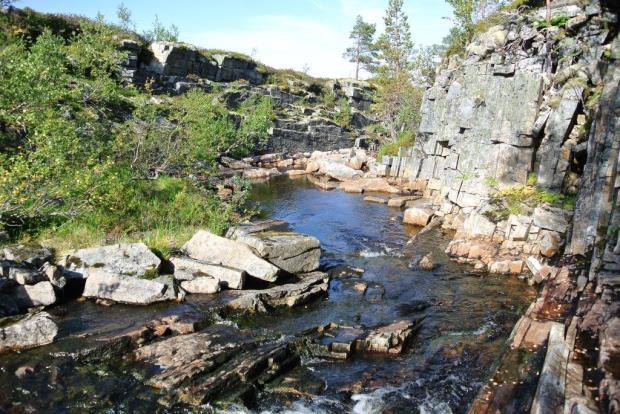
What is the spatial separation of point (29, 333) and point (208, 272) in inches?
185

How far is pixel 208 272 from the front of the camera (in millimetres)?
12992

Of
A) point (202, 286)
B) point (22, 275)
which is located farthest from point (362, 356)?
point (22, 275)

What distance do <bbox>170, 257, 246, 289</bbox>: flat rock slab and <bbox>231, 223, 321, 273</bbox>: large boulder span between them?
→ 1.50 meters

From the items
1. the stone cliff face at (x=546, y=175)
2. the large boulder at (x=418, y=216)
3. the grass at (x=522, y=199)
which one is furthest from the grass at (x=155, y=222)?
the grass at (x=522, y=199)

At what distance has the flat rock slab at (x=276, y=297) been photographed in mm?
11734

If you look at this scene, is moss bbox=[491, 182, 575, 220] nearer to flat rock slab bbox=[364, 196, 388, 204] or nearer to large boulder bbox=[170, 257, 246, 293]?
flat rock slab bbox=[364, 196, 388, 204]

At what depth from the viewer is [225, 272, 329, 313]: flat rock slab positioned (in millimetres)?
11734

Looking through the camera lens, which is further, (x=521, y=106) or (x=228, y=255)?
(x=521, y=106)

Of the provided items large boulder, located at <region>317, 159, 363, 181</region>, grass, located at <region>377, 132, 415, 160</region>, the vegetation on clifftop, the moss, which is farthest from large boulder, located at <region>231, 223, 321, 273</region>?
grass, located at <region>377, 132, 415, 160</region>

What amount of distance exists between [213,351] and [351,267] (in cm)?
762

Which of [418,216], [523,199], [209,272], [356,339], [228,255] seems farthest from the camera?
[418,216]

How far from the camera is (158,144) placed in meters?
19.4

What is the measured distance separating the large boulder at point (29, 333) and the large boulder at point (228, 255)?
4793 millimetres

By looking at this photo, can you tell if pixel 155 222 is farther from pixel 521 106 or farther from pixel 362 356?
pixel 521 106
